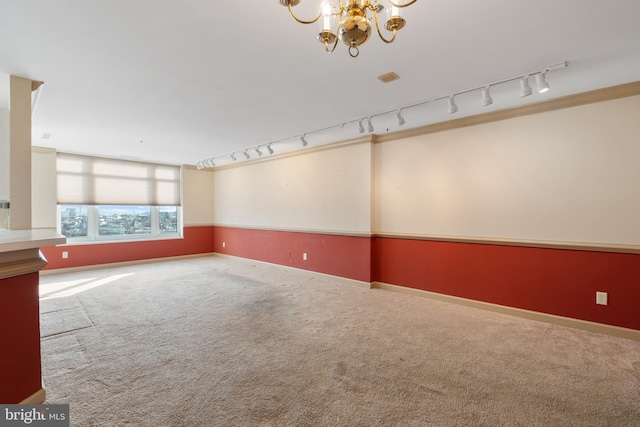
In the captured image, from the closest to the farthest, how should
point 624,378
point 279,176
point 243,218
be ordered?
point 624,378, point 279,176, point 243,218

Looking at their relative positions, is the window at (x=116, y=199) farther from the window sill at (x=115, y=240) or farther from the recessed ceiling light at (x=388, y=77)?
the recessed ceiling light at (x=388, y=77)

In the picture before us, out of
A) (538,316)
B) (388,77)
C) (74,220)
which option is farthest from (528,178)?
(74,220)

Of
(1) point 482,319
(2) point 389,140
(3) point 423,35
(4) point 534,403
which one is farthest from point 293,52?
(1) point 482,319

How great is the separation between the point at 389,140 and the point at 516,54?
7.48ft

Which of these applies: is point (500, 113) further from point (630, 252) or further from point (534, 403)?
point (534, 403)

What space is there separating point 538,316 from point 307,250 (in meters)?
3.67

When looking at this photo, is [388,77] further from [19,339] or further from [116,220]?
[116,220]

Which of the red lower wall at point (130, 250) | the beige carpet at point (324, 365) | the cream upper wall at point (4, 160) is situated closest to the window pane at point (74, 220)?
the red lower wall at point (130, 250)

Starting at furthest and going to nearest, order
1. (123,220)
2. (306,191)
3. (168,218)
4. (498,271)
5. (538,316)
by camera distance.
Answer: (168,218), (123,220), (306,191), (498,271), (538,316)

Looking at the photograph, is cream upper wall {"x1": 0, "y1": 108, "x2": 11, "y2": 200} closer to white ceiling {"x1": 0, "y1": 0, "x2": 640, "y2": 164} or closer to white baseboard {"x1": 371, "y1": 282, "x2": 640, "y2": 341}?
white ceiling {"x1": 0, "y1": 0, "x2": 640, "y2": 164}

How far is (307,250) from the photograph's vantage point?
550cm

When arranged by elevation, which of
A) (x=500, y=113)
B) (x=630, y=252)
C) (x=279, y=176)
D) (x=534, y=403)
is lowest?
(x=534, y=403)

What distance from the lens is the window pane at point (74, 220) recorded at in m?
5.70

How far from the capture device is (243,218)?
6.93 m
